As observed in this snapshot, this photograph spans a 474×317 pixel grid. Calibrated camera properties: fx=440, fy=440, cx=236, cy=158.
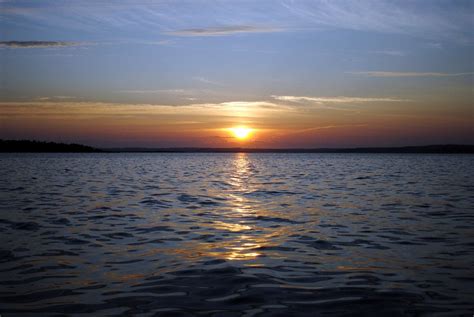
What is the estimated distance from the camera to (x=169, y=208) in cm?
2194

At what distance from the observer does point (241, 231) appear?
15805 millimetres

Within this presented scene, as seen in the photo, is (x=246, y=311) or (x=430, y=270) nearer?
(x=246, y=311)

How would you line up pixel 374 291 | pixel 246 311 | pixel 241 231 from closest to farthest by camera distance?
pixel 246 311 < pixel 374 291 < pixel 241 231

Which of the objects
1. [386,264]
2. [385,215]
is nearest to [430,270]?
[386,264]

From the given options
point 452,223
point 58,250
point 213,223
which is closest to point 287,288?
point 58,250

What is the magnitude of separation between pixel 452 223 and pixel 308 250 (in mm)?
8085

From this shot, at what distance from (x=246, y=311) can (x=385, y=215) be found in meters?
13.5

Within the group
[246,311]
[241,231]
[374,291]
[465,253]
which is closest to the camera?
[246,311]

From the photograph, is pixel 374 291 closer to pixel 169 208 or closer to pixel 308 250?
pixel 308 250

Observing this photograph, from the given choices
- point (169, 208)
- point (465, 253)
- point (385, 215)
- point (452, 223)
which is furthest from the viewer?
point (169, 208)

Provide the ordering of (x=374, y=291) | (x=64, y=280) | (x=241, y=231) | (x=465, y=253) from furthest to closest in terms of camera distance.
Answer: (x=241, y=231) → (x=465, y=253) → (x=64, y=280) → (x=374, y=291)

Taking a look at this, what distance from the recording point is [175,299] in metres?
8.51

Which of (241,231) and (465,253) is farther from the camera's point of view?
(241,231)

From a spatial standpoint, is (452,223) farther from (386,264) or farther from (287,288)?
(287,288)
